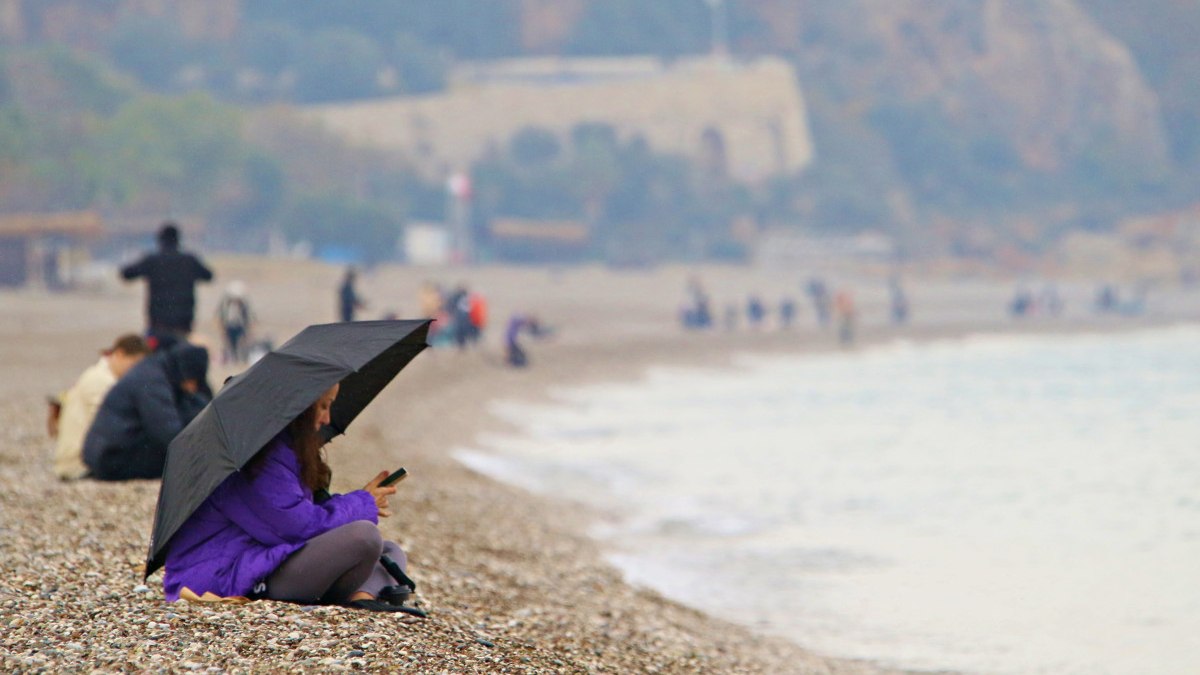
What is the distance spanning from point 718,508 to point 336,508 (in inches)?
404

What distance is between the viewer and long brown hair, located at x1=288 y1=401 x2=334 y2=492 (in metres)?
5.59

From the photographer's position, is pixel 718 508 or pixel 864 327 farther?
pixel 864 327

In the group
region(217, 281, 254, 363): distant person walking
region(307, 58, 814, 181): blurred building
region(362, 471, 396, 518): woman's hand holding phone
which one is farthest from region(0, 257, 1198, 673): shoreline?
region(307, 58, 814, 181): blurred building

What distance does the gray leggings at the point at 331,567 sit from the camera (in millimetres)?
5809

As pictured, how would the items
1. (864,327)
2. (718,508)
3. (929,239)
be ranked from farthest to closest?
(929,239)
(864,327)
(718,508)

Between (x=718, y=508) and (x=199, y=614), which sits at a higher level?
(x=199, y=614)

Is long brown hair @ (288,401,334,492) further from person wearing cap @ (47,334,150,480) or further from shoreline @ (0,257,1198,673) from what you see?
person wearing cap @ (47,334,150,480)

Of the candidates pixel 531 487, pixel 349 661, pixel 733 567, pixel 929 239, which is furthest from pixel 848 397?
pixel 929 239

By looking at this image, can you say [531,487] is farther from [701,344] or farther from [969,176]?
[969,176]

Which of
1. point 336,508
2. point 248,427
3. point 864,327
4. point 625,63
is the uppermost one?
point 625,63

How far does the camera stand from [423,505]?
11781mm

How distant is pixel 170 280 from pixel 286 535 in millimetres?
7715

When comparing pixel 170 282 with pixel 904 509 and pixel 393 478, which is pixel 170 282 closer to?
pixel 393 478

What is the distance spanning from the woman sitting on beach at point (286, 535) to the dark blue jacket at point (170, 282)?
290 inches
